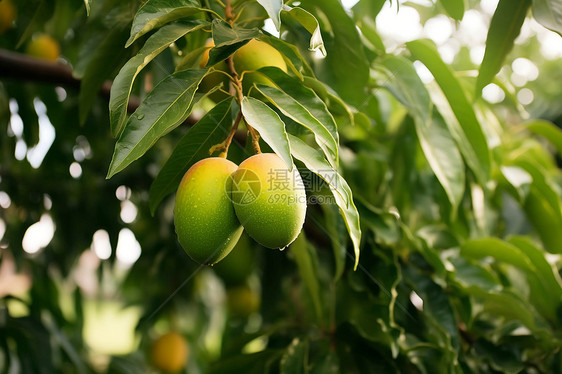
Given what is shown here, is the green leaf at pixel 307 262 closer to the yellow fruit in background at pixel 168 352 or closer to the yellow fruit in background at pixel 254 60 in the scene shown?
the yellow fruit in background at pixel 254 60

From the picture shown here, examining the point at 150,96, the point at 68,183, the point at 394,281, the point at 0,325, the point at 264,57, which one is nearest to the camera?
the point at 150,96

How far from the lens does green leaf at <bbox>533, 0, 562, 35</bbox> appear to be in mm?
716

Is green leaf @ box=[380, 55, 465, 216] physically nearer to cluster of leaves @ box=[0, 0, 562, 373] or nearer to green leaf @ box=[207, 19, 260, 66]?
cluster of leaves @ box=[0, 0, 562, 373]

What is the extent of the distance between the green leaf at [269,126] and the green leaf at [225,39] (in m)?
0.06

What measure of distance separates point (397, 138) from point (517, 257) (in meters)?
0.35

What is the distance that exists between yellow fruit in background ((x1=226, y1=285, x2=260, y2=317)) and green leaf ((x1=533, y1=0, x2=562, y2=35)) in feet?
3.97

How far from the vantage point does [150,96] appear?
22.9 inches

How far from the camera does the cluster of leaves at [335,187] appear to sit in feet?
2.05

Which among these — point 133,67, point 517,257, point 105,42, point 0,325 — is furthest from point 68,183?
point 517,257

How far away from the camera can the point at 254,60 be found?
2.35ft

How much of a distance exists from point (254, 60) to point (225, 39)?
12 cm

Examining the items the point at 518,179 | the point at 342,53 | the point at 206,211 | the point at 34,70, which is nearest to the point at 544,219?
the point at 518,179

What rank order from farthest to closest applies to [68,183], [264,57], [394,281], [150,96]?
[68,183]
[394,281]
[264,57]
[150,96]

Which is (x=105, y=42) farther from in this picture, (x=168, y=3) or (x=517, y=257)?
(x=517, y=257)
